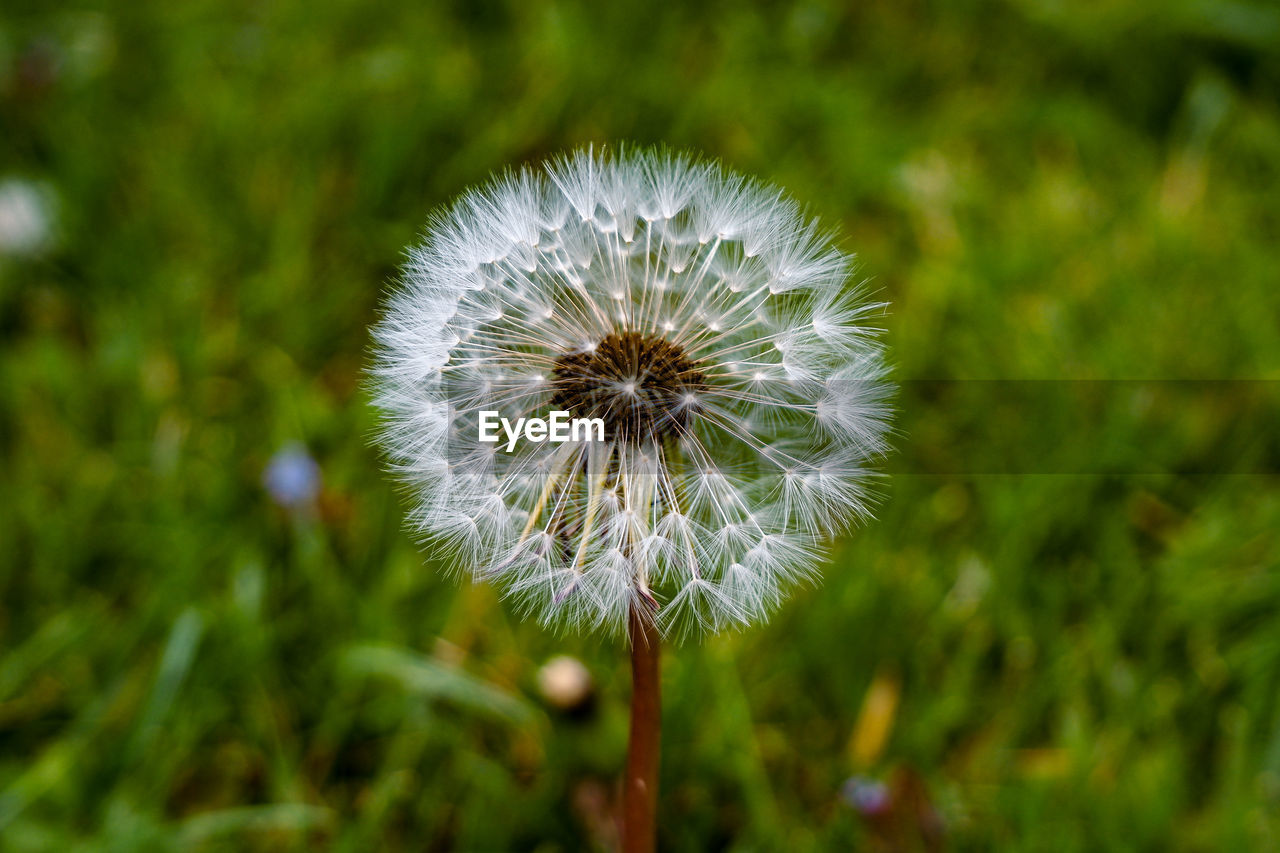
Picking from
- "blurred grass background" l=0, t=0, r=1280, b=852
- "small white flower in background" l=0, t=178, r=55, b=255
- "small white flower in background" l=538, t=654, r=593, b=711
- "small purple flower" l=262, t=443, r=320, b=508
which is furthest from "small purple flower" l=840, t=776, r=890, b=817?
"small white flower in background" l=0, t=178, r=55, b=255

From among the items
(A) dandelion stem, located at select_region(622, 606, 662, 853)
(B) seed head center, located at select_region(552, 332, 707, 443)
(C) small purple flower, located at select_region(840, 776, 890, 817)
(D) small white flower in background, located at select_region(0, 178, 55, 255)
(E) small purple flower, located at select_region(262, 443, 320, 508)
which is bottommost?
(A) dandelion stem, located at select_region(622, 606, 662, 853)

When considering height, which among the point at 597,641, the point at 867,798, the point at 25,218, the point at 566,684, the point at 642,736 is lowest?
the point at 642,736

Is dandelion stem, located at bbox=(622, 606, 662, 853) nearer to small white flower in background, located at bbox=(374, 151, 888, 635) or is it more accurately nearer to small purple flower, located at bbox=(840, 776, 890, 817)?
small white flower in background, located at bbox=(374, 151, 888, 635)

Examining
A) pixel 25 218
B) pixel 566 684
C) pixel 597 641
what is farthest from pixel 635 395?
pixel 25 218

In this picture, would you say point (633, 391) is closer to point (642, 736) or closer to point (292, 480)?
point (642, 736)

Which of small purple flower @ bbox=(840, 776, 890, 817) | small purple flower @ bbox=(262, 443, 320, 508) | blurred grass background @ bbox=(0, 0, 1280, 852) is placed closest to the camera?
small purple flower @ bbox=(840, 776, 890, 817)

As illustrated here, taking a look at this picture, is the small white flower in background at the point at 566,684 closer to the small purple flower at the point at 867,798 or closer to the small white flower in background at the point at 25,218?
the small purple flower at the point at 867,798

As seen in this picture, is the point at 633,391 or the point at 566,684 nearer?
the point at 633,391
